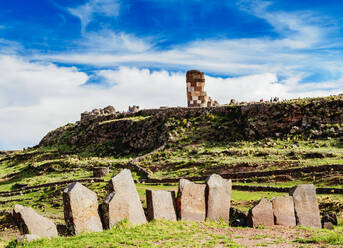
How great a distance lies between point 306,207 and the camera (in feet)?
58.8

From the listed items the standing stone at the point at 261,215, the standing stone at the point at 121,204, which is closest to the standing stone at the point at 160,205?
the standing stone at the point at 121,204

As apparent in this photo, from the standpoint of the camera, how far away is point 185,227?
47.0 ft

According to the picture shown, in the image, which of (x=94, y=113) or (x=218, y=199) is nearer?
(x=218, y=199)

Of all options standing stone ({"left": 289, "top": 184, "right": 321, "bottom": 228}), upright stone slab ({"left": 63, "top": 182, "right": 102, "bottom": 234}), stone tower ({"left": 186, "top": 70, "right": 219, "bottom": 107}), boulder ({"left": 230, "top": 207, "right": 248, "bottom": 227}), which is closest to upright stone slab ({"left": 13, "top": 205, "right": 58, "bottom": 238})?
upright stone slab ({"left": 63, "top": 182, "right": 102, "bottom": 234})

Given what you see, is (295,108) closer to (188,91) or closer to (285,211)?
(188,91)

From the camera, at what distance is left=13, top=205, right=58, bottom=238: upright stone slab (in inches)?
521

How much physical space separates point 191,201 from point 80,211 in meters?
4.55

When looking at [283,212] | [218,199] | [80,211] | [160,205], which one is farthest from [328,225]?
[80,211]

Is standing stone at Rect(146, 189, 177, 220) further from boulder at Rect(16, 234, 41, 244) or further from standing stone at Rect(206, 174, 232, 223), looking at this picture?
boulder at Rect(16, 234, 41, 244)

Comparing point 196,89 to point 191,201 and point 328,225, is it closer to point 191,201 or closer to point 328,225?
point 328,225

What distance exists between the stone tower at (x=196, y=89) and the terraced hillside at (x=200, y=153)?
2.04 metres

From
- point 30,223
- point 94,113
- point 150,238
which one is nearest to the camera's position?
point 150,238

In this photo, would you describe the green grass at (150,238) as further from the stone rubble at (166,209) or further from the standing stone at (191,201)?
the standing stone at (191,201)

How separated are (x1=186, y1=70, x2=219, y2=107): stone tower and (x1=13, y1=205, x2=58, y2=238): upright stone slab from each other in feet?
146
